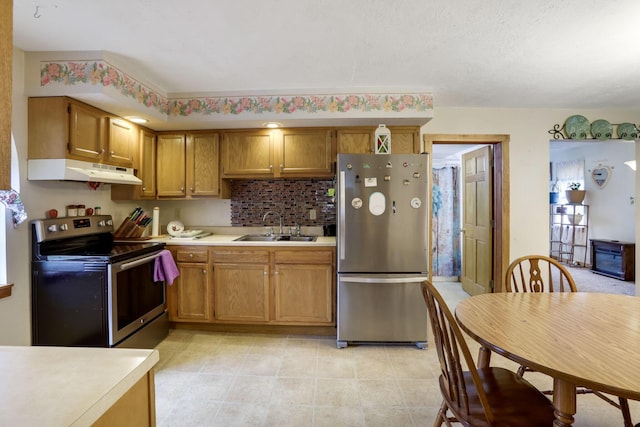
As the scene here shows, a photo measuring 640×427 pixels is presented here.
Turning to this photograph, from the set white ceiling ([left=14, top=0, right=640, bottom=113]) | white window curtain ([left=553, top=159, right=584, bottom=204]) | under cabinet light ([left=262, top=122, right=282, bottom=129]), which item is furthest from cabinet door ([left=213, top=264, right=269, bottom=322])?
white window curtain ([left=553, top=159, right=584, bottom=204])

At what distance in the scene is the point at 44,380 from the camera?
70 cm

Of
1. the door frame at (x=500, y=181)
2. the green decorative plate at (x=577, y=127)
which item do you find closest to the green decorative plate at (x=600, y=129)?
the green decorative plate at (x=577, y=127)

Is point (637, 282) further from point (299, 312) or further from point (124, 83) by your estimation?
point (124, 83)

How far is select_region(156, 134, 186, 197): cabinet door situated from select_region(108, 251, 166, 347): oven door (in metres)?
0.77

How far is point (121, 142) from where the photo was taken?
2.73 m

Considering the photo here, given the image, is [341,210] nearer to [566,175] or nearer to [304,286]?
[304,286]

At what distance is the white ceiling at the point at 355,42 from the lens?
1.71 meters

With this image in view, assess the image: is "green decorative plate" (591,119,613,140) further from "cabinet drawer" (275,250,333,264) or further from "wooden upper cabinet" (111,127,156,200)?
"wooden upper cabinet" (111,127,156,200)

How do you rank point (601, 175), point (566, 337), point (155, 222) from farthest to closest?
point (601, 175) < point (155, 222) < point (566, 337)

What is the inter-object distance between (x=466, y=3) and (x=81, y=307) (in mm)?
3097

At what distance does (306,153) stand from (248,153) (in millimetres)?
595

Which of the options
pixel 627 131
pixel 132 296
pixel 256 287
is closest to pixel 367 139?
pixel 256 287

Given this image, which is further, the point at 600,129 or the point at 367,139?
the point at 600,129

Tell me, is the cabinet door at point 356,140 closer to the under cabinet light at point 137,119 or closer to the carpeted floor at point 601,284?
the under cabinet light at point 137,119
